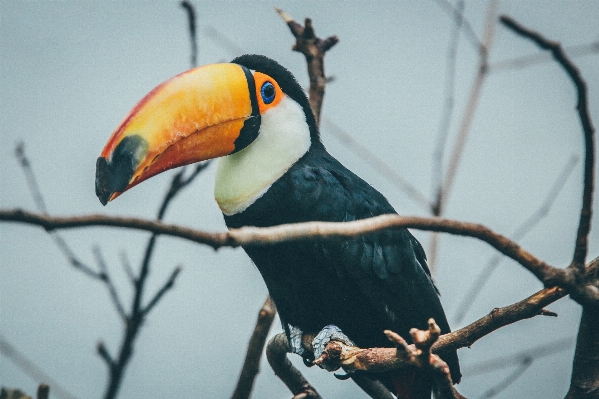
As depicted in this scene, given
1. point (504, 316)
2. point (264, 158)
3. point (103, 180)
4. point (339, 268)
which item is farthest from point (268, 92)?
point (504, 316)

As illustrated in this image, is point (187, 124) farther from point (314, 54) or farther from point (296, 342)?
point (296, 342)

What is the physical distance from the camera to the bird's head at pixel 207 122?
254cm

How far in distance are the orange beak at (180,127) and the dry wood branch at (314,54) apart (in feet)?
1.75

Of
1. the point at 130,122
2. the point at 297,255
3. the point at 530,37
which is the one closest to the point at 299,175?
the point at 297,255

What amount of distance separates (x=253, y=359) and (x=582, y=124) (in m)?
1.85

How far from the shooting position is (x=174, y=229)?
1.28 meters

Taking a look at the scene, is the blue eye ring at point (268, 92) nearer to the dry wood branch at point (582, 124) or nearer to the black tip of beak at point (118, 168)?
the black tip of beak at point (118, 168)

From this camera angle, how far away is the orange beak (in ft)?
8.20

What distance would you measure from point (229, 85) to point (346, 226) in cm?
169

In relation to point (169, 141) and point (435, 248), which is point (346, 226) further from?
point (435, 248)

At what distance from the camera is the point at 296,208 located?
9.89ft

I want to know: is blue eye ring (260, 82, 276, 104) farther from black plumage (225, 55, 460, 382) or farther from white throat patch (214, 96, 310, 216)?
black plumage (225, 55, 460, 382)

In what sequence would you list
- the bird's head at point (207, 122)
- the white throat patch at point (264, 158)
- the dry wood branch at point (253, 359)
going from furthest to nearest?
the white throat patch at point (264, 158)
the dry wood branch at point (253, 359)
the bird's head at point (207, 122)

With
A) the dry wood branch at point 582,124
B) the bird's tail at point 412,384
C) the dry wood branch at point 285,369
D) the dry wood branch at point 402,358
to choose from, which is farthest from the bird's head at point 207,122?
the dry wood branch at point 582,124
